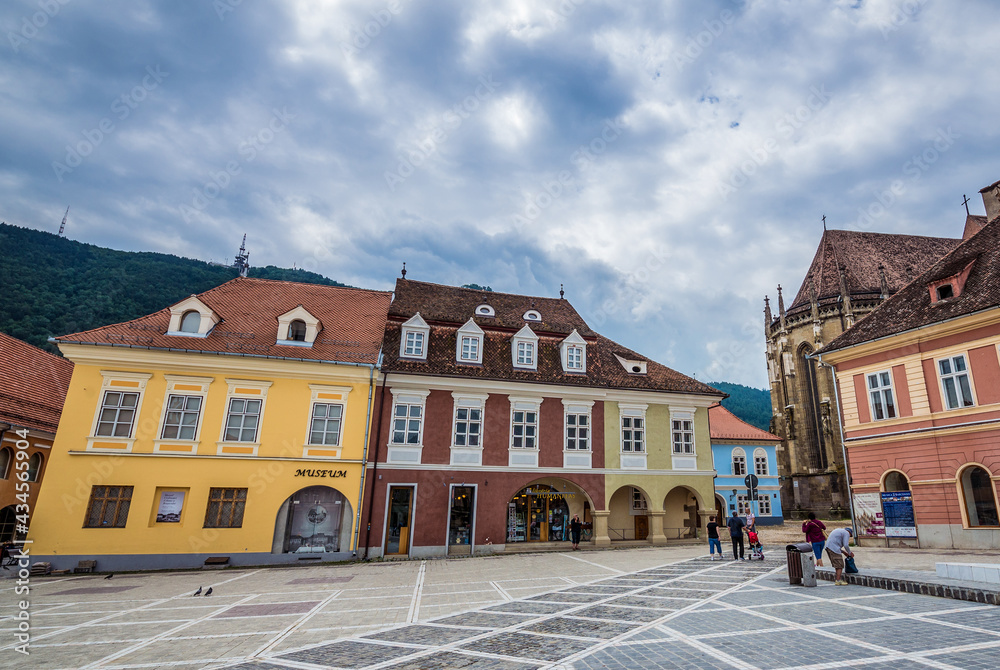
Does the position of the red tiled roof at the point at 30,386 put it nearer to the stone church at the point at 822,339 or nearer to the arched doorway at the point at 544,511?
the arched doorway at the point at 544,511

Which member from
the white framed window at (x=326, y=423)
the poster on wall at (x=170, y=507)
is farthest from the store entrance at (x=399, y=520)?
the poster on wall at (x=170, y=507)

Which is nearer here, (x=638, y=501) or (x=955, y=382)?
(x=955, y=382)

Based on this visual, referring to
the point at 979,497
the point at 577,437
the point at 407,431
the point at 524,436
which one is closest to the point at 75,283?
the point at 407,431

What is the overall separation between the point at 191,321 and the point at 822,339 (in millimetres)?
48409

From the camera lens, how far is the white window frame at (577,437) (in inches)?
940

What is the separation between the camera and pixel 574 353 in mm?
25703

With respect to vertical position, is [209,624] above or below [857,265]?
below

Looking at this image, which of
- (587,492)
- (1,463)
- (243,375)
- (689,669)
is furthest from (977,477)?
(1,463)

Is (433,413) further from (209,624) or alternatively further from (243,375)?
(209,624)

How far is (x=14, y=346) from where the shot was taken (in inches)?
961

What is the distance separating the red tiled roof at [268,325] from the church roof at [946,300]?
21.1m

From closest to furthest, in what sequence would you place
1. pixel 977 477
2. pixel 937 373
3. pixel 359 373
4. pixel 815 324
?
1. pixel 977 477
2. pixel 937 373
3. pixel 359 373
4. pixel 815 324

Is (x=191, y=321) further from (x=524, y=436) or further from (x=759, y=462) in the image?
(x=759, y=462)

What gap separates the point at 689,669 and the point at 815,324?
48147 mm
